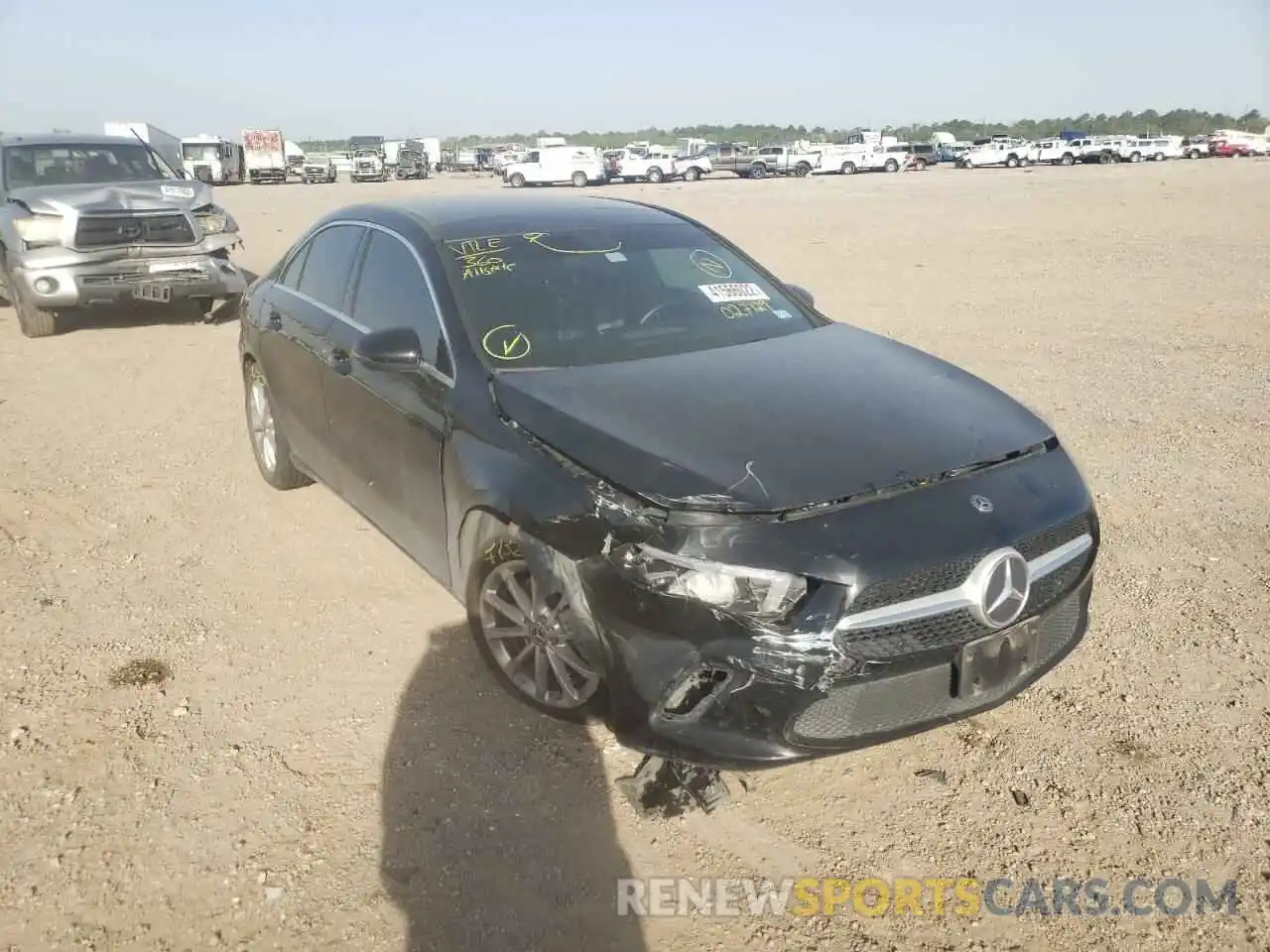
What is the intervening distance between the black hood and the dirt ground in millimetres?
980

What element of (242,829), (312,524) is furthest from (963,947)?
(312,524)

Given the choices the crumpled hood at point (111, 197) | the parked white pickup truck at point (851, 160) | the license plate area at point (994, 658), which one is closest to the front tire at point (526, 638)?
the license plate area at point (994, 658)

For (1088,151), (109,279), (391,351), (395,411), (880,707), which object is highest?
(1088,151)

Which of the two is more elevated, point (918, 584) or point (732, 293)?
point (732, 293)

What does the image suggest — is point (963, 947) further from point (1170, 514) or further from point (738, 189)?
Result: point (738, 189)

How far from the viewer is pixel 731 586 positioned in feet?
8.38

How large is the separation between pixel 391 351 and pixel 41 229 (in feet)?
24.8

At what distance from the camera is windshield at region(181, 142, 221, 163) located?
4509 centimetres

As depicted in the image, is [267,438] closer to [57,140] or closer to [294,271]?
[294,271]

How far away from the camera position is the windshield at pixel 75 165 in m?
9.73

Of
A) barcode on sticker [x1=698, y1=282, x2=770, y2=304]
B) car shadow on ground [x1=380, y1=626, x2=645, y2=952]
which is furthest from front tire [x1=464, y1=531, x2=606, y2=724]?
barcode on sticker [x1=698, y1=282, x2=770, y2=304]

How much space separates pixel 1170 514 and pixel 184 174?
10017 mm

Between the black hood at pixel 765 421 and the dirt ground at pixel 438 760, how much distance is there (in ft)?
3.22

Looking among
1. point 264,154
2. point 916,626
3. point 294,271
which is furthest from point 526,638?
point 264,154
